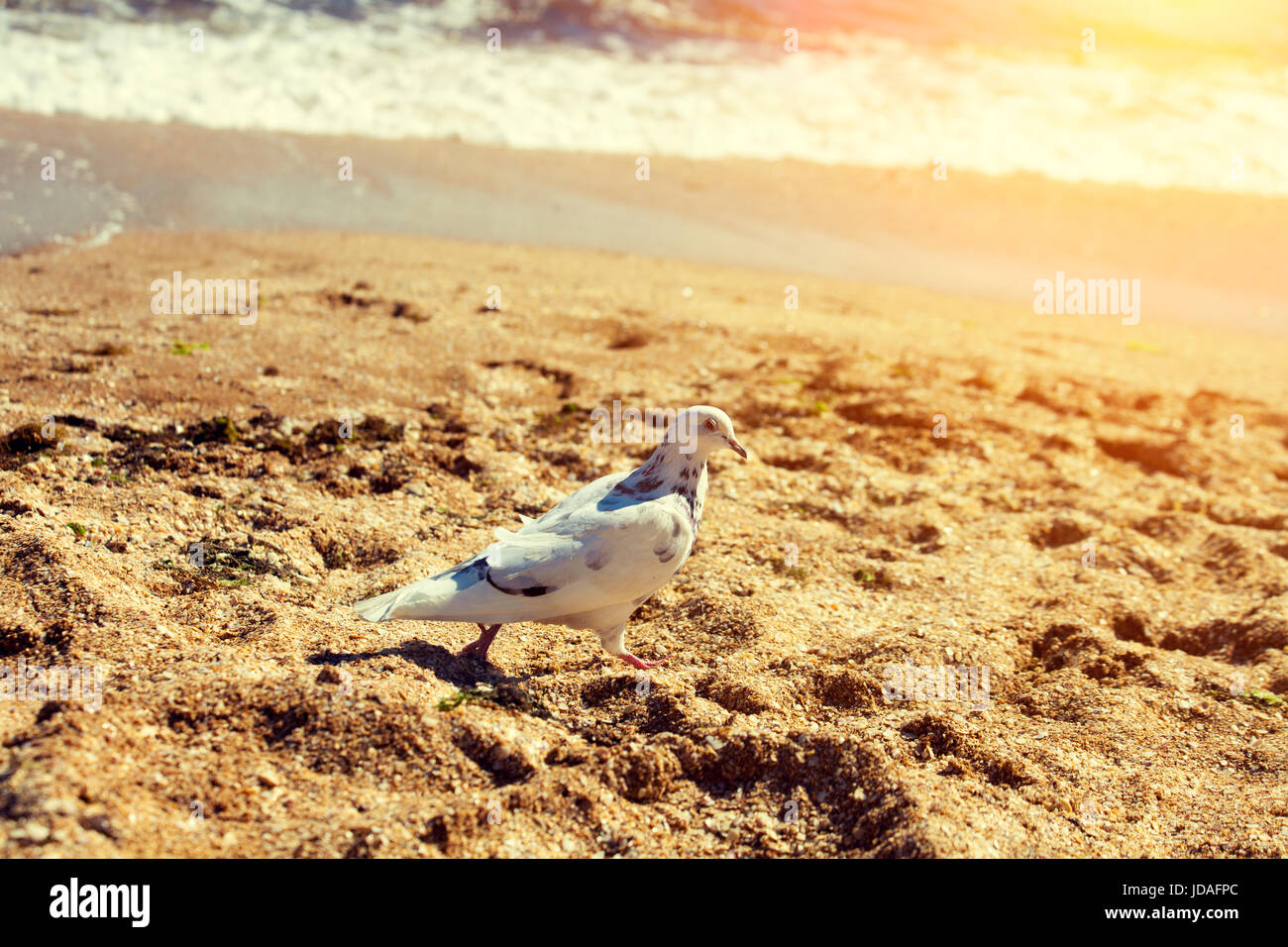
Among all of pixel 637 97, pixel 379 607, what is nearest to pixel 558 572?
pixel 379 607

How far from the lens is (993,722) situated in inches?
189

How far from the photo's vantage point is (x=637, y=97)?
17094mm

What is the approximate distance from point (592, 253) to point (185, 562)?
7.32 m

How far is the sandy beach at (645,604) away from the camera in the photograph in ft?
12.7

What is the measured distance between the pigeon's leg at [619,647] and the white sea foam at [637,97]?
11283mm

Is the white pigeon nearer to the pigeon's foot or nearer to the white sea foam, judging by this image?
the pigeon's foot

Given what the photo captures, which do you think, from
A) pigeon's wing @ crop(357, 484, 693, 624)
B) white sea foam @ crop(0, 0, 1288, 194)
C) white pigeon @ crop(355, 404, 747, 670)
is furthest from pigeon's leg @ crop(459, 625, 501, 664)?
white sea foam @ crop(0, 0, 1288, 194)

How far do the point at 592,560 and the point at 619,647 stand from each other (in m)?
0.59

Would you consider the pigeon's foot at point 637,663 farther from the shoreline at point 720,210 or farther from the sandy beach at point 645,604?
the shoreline at point 720,210

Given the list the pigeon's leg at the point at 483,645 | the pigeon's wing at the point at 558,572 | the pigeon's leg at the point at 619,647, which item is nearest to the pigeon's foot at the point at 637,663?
the pigeon's leg at the point at 619,647

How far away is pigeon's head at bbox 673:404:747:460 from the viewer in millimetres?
4988

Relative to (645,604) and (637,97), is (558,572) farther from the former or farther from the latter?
(637,97)
